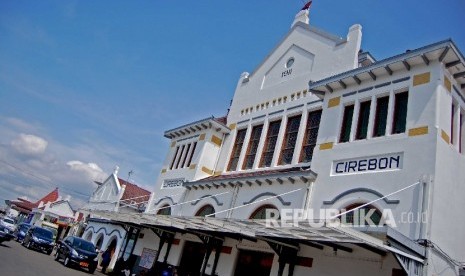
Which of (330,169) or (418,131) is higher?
(418,131)

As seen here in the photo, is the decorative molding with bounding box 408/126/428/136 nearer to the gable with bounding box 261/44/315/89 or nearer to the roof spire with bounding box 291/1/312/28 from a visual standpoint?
the gable with bounding box 261/44/315/89

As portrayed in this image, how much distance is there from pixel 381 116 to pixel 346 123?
121 cm

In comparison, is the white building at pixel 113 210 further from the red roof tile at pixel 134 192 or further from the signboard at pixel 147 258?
the signboard at pixel 147 258

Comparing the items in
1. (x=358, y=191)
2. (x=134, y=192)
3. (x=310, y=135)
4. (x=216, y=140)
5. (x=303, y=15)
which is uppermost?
(x=303, y=15)

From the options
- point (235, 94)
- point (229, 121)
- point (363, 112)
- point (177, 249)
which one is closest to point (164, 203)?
point (177, 249)

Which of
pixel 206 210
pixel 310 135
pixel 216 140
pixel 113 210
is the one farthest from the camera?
pixel 113 210

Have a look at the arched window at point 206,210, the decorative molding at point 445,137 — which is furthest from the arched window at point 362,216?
the arched window at point 206,210

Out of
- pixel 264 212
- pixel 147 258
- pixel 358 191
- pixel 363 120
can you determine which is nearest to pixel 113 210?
pixel 147 258

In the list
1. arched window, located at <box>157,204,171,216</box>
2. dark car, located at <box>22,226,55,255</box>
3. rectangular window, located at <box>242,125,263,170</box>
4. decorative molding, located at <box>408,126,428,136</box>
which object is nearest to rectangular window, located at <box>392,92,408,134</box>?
decorative molding, located at <box>408,126,428,136</box>

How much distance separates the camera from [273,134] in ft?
53.9

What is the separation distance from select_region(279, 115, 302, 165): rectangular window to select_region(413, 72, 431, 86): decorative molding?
5.11 m

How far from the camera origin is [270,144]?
16.3 m

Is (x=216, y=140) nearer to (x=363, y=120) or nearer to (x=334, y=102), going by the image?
(x=334, y=102)

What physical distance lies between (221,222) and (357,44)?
8.65m
